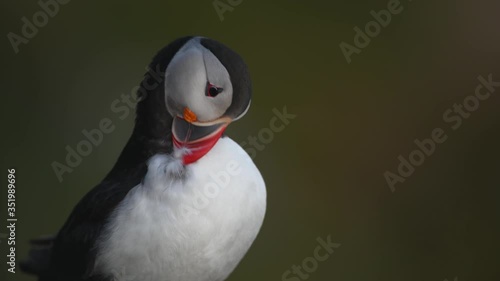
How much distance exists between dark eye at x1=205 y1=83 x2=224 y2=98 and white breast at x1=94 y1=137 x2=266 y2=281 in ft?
0.64

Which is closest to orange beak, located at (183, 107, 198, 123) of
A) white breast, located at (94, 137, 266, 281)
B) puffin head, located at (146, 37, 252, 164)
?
puffin head, located at (146, 37, 252, 164)

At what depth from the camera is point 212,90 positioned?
1.82 meters

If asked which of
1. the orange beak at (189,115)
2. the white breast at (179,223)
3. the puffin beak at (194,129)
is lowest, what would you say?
the white breast at (179,223)

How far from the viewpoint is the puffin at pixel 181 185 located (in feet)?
6.00

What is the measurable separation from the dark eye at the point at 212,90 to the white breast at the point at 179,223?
20 cm

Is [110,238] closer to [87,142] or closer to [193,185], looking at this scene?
[193,185]

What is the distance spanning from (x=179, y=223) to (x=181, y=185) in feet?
0.32

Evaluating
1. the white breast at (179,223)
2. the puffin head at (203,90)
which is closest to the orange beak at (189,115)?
the puffin head at (203,90)

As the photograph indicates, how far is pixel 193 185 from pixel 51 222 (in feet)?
4.55

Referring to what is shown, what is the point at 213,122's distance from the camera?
1853 millimetres

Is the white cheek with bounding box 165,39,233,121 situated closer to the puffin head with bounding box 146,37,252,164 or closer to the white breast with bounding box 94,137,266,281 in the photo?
the puffin head with bounding box 146,37,252,164

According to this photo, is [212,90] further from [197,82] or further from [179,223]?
[179,223]

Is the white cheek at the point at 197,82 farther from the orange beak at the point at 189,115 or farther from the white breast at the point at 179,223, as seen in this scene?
the white breast at the point at 179,223

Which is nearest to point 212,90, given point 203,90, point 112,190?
point 203,90
